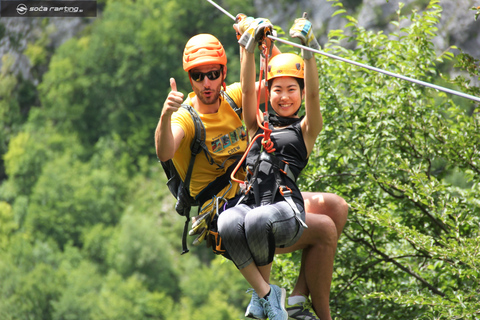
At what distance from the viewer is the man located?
4.56 meters

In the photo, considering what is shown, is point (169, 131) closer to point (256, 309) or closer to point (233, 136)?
point (233, 136)

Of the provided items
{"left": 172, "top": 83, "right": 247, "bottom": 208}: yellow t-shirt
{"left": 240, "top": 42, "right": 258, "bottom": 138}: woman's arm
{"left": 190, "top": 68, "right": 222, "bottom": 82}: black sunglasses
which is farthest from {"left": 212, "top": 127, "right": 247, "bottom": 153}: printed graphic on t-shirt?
{"left": 190, "top": 68, "right": 222, "bottom": 82}: black sunglasses

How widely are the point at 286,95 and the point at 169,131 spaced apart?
832 millimetres

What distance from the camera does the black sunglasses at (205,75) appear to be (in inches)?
183

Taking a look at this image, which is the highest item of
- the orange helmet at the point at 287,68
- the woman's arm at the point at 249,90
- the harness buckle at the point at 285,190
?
the orange helmet at the point at 287,68

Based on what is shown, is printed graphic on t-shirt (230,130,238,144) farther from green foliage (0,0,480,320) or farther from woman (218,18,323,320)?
green foliage (0,0,480,320)

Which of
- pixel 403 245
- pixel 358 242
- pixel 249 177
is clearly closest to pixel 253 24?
pixel 249 177

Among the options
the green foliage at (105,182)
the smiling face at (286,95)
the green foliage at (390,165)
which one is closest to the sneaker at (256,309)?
the smiling face at (286,95)

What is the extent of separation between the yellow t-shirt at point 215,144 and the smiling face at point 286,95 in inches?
16.7

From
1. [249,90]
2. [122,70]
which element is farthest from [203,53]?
[122,70]

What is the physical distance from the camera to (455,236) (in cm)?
600

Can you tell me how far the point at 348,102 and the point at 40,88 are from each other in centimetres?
6618

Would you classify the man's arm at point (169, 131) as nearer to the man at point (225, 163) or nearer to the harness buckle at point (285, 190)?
the man at point (225, 163)

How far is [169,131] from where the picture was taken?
4.25 meters
